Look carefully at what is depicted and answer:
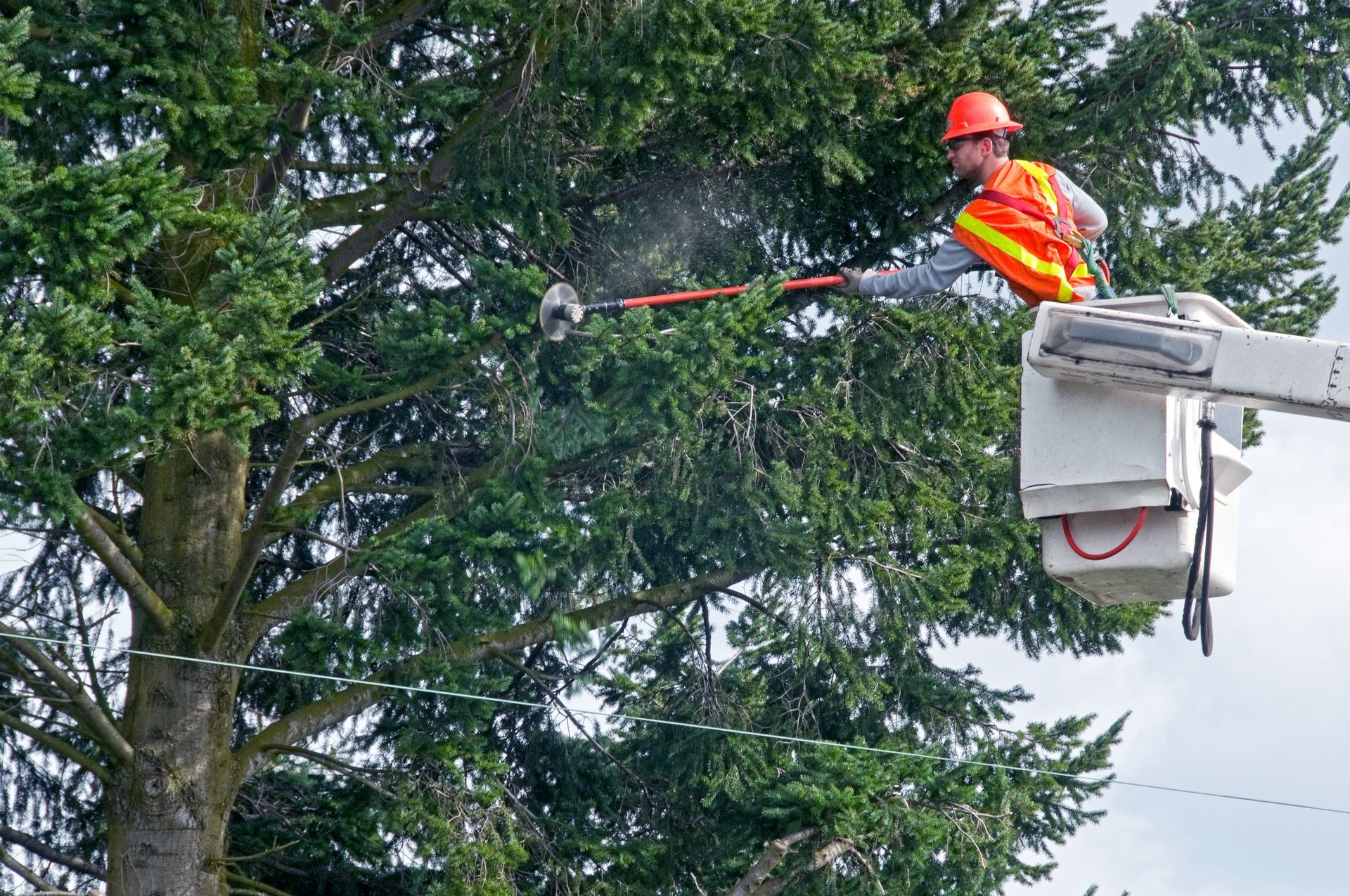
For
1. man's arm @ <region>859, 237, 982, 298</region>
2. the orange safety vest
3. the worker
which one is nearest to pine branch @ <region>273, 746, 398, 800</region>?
man's arm @ <region>859, 237, 982, 298</region>

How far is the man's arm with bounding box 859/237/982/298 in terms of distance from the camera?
22.6 feet

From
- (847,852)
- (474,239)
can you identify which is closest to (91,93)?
(474,239)

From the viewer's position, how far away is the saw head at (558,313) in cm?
842

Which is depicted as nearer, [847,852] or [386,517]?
[847,852]

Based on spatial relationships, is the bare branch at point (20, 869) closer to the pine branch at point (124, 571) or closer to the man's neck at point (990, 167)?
the pine branch at point (124, 571)

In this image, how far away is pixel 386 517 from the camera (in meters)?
11.2

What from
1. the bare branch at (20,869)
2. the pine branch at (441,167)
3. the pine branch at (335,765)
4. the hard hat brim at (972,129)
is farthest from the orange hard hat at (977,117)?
the bare branch at (20,869)

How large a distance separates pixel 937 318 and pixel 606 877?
13.3ft

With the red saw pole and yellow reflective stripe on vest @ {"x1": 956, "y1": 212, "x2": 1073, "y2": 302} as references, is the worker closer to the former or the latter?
yellow reflective stripe on vest @ {"x1": 956, "y1": 212, "x2": 1073, "y2": 302}

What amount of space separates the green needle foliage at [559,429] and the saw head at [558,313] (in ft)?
0.42

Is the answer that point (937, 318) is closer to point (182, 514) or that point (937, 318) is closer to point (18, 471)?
point (182, 514)

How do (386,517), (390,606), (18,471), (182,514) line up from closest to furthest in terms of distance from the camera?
(18,471) < (390,606) < (182,514) < (386,517)

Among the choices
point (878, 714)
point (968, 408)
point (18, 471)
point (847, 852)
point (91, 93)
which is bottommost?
point (847, 852)

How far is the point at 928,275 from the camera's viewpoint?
6.98 metres
